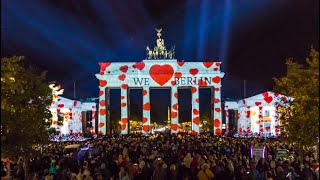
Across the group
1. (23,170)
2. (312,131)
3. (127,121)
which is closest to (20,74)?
(23,170)

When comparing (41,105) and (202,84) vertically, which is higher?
(202,84)

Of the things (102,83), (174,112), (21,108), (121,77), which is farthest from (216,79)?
(21,108)

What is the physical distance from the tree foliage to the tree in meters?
8.66

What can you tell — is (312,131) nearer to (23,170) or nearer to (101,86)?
(23,170)

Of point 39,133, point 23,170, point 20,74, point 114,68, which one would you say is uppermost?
point 114,68

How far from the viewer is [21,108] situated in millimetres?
16750

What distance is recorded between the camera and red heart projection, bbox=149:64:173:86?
75.0 metres

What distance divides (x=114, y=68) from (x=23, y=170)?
190 ft

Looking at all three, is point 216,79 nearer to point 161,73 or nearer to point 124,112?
point 161,73

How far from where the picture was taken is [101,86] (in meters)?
75.6

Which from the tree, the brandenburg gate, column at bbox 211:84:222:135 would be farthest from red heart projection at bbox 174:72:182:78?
the tree

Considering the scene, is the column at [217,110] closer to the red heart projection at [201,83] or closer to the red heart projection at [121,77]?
the red heart projection at [201,83]

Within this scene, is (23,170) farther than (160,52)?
No

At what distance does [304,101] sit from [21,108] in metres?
9.06
